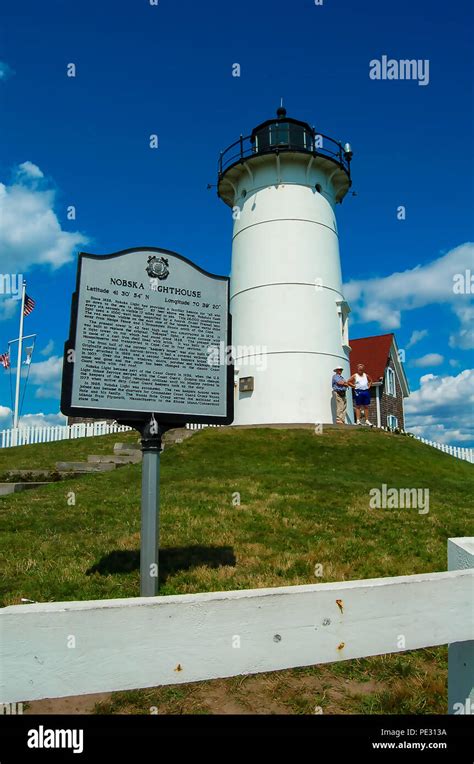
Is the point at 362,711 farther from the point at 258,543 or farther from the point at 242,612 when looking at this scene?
the point at 258,543

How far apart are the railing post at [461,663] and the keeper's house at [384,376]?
31413 mm

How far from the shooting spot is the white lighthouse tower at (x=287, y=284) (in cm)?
2161

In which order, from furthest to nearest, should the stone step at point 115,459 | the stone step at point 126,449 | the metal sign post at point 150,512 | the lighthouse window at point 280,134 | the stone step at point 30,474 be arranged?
the lighthouse window at point 280,134, the stone step at point 126,449, the stone step at point 115,459, the stone step at point 30,474, the metal sign post at point 150,512

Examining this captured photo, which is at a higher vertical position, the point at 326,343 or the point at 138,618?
the point at 326,343

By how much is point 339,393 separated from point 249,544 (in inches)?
579

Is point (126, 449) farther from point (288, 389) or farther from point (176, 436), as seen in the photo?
point (288, 389)

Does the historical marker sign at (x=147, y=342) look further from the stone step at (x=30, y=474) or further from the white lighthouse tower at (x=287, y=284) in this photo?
the white lighthouse tower at (x=287, y=284)

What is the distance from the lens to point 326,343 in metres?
22.2

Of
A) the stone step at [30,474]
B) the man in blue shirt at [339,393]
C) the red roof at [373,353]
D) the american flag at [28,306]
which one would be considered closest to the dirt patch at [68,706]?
the stone step at [30,474]

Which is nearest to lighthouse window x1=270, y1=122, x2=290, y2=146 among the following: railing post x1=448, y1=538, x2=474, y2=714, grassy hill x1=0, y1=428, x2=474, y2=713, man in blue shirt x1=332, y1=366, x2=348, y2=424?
man in blue shirt x1=332, y1=366, x2=348, y2=424

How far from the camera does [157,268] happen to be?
5809 mm
